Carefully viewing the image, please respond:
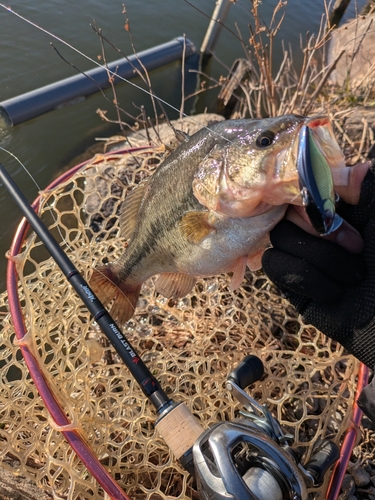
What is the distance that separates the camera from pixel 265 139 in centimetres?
179

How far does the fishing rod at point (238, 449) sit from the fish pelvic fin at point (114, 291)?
12.9 inches

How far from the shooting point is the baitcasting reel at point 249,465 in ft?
4.66

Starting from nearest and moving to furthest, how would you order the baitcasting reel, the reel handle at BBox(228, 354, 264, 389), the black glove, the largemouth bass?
the baitcasting reel < the largemouth bass < the black glove < the reel handle at BBox(228, 354, 264, 389)

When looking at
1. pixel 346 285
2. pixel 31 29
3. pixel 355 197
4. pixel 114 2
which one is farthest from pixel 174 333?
pixel 114 2

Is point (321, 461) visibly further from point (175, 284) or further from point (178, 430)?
point (175, 284)

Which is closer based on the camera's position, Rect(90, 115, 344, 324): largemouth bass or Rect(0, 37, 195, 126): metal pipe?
Rect(90, 115, 344, 324): largemouth bass

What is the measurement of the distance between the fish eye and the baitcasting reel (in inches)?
47.6

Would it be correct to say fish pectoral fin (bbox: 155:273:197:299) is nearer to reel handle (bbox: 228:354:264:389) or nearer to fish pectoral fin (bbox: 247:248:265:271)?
fish pectoral fin (bbox: 247:248:265:271)

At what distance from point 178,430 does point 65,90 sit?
5273 millimetres

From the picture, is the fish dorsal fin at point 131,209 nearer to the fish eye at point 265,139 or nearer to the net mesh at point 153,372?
the net mesh at point 153,372

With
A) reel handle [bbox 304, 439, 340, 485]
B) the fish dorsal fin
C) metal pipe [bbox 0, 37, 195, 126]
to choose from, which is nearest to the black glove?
reel handle [bbox 304, 439, 340, 485]

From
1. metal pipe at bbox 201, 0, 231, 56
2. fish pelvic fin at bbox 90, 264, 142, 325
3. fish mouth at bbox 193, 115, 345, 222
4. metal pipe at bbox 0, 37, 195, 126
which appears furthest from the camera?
metal pipe at bbox 201, 0, 231, 56

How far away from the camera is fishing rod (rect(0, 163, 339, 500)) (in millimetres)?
1457

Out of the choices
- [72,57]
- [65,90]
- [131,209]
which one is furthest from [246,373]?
[72,57]
